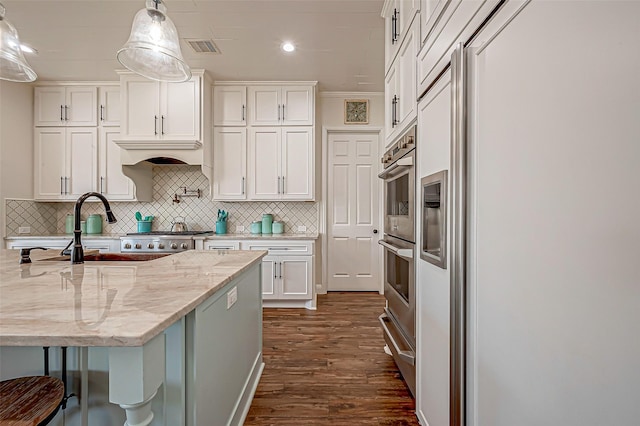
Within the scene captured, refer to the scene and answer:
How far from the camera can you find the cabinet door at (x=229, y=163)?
3.99 m

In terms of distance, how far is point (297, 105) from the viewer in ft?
13.1

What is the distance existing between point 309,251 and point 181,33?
263 centimetres

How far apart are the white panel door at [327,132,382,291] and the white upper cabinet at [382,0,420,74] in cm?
193

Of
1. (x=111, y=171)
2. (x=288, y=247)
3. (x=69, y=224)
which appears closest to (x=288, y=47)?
(x=288, y=247)

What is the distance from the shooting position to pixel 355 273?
448cm

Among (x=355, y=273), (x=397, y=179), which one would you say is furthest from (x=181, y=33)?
(x=355, y=273)

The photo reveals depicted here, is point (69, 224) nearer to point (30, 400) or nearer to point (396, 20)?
point (30, 400)

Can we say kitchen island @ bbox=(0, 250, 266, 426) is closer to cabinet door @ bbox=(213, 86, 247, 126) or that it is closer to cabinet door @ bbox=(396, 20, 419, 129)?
cabinet door @ bbox=(396, 20, 419, 129)

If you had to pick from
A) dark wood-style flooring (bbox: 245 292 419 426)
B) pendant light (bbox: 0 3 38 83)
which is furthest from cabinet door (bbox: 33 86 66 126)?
dark wood-style flooring (bbox: 245 292 419 426)

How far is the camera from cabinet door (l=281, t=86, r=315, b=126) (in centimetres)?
397

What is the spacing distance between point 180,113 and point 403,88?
284 cm

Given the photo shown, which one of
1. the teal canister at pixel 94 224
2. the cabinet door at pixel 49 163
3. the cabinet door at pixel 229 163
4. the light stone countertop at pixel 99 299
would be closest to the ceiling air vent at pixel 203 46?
the cabinet door at pixel 229 163

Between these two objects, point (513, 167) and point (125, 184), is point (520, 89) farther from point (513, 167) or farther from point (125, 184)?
point (125, 184)

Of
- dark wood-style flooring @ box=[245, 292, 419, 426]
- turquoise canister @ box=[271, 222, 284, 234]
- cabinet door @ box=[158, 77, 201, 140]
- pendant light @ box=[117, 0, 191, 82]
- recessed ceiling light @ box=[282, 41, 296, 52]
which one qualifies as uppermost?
recessed ceiling light @ box=[282, 41, 296, 52]
